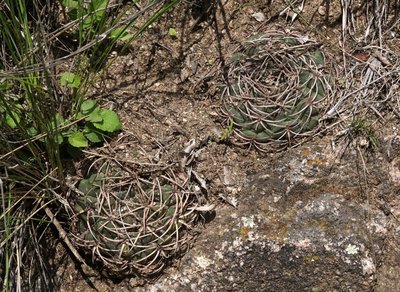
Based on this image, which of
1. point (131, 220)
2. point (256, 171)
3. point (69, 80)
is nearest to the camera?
point (131, 220)

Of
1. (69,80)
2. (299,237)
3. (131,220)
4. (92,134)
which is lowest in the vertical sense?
(299,237)

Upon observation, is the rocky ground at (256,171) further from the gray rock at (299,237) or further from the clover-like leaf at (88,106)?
the clover-like leaf at (88,106)

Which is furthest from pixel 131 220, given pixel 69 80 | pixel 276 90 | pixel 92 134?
pixel 276 90

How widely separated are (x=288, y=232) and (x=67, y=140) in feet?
3.22

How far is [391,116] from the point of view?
2.74 m

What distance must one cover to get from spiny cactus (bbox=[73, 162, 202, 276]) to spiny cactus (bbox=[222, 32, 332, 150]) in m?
0.44

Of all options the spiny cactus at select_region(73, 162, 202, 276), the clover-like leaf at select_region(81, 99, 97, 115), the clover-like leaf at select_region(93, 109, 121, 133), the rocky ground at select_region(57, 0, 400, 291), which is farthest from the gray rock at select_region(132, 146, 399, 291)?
the clover-like leaf at select_region(81, 99, 97, 115)

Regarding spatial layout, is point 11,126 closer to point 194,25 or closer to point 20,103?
point 20,103

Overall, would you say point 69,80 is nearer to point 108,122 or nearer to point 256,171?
point 108,122

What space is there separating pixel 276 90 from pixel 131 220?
33.6 inches

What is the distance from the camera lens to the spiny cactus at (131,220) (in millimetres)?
2479

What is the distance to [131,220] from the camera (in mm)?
2484

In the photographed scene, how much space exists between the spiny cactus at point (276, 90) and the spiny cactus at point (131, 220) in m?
0.44

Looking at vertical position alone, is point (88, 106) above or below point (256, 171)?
above
